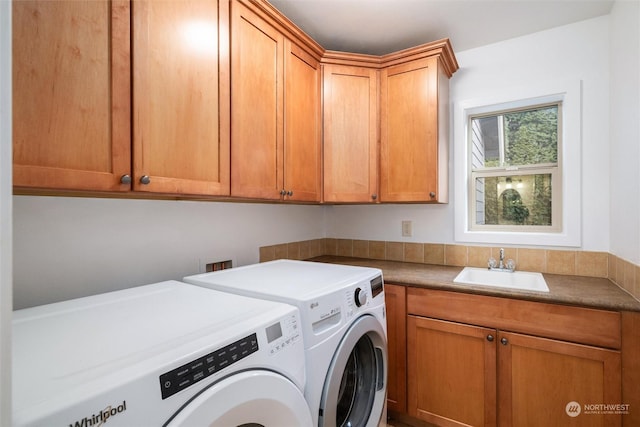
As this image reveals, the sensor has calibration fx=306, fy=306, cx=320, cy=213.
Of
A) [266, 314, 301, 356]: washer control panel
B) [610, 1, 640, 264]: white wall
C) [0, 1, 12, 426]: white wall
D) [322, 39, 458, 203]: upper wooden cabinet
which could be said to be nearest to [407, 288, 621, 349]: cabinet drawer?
[610, 1, 640, 264]: white wall

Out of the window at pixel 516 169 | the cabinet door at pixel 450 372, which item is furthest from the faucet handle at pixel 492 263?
the cabinet door at pixel 450 372

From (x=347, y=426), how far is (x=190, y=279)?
95cm

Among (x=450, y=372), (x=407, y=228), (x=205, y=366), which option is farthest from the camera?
(x=407, y=228)

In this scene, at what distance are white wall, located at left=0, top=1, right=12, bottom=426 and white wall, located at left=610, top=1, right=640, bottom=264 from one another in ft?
6.85

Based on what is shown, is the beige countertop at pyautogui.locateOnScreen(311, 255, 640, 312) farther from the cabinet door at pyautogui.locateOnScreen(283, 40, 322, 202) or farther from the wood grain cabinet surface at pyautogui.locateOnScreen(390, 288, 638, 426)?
the cabinet door at pyautogui.locateOnScreen(283, 40, 322, 202)

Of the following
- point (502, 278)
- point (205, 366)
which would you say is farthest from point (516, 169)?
point (205, 366)

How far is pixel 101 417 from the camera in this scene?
0.51 metres

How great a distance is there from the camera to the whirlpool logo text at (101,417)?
0.49 meters

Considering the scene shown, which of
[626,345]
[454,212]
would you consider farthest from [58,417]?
[454,212]

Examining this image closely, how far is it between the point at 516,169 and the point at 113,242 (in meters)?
2.49

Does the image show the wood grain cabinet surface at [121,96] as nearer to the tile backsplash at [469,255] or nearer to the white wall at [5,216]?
the white wall at [5,216]

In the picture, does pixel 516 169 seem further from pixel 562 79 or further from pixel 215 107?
pixel 215 107

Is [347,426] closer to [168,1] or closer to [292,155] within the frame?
[292,155]

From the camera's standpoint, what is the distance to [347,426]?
136cm
